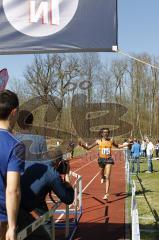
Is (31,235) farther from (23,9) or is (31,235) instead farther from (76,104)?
(76,104)

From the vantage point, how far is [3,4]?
18.5 ft

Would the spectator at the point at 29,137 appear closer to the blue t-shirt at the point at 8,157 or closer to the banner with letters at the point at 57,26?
the banner with letters at the point at 57,26

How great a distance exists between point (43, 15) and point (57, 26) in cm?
20

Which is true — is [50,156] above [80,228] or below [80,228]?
above

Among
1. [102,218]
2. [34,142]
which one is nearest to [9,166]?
[34,142]

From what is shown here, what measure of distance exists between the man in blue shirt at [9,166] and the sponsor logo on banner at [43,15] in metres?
1.86

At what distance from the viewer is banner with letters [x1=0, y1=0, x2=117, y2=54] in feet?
17.9

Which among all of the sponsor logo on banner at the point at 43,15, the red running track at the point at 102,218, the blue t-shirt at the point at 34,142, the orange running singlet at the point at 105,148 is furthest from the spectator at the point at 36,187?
the orange running singlet at the point at 105,148

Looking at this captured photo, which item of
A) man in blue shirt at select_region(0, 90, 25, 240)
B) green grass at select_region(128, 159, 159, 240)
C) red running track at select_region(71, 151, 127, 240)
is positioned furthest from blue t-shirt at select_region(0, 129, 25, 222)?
green grass at select_region(128, 159, 159, 240)

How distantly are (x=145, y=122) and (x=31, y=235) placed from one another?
2612 inches

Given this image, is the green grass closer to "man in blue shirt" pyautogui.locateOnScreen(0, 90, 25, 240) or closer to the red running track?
the red running track

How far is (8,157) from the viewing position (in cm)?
372

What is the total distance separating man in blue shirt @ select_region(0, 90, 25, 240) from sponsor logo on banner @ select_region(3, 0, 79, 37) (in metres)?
1.86

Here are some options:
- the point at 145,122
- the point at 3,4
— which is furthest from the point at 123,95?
the point at 3,4
